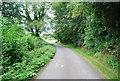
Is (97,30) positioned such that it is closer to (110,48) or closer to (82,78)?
(110,48)

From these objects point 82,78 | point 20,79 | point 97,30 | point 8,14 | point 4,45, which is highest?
point 8,14

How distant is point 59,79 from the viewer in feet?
9.30

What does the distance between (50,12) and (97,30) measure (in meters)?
14.3

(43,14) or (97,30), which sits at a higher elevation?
(43,14)

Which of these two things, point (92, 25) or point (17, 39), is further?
point (92, 25)

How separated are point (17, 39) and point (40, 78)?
222cm

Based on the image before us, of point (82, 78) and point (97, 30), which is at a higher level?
point (97, 30)

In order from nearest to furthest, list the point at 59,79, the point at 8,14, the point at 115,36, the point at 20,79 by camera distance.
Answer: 1. the point at 20,79
2. the point at 59,79
3. the point at 115,36
4. the point at 8,14

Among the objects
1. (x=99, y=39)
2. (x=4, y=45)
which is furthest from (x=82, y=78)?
(x=99, y=39)

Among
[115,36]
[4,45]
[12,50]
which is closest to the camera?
[4,45]

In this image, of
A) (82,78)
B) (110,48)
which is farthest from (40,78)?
(110,48)

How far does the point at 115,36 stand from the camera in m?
4.39

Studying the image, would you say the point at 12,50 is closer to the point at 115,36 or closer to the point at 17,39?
the point at 17,39

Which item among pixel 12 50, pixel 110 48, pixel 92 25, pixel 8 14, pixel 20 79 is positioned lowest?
pixel 20 79
